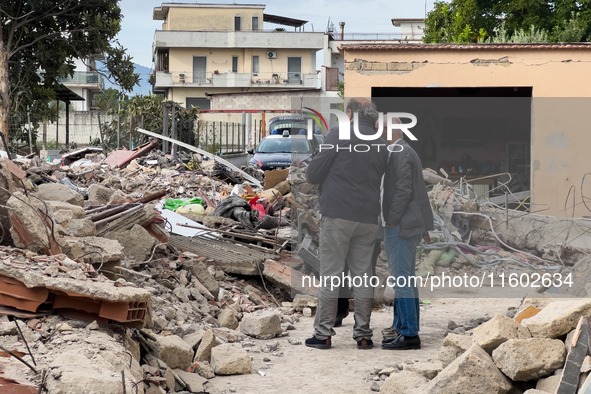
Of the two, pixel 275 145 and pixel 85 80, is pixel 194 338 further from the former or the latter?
pixel 85 80

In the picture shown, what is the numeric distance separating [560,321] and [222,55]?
4287cm

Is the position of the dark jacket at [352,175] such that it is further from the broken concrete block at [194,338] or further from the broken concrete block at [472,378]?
the broken concrete block at [472,378]

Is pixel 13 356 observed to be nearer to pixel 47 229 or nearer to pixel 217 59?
pixel 47 229

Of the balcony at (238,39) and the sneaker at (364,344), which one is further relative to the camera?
the balcony at (238,39)

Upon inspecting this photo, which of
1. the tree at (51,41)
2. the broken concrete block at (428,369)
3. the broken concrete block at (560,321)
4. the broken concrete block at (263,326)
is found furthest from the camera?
the tree at (51,41)

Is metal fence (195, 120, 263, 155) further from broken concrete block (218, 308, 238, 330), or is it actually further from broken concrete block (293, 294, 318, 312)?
broken concrete block (218, 308, 238, 330)

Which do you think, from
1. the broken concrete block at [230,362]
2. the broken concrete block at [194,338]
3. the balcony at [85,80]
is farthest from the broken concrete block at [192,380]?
the balcony at [85,80]

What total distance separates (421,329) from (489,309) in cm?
114

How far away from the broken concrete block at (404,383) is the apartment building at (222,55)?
40620 millimetres

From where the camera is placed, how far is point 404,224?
5.12m

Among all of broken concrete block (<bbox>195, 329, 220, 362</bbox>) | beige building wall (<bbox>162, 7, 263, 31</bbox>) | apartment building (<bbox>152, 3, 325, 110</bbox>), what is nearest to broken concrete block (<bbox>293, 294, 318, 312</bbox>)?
broken concrete block (<bbox>195, 329, 220, 362</bbox>)

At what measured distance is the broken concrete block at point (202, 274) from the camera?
6891 millimetres

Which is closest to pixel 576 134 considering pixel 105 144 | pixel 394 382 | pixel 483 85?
pixel 483 85

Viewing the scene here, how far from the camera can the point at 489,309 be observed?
21.9 feet
